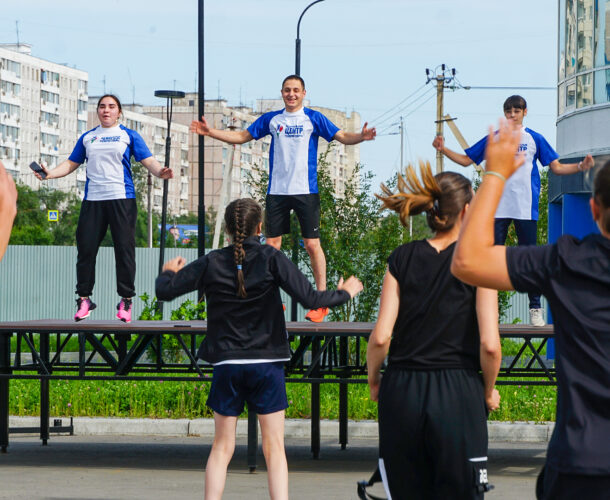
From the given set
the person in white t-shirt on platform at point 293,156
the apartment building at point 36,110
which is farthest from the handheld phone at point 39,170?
the apartment building at point 36,110

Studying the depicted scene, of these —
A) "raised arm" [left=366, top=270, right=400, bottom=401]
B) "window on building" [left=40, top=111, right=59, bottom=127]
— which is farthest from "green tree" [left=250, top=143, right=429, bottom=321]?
"window on building" [left=40, top=111, right=59, bottom=127]

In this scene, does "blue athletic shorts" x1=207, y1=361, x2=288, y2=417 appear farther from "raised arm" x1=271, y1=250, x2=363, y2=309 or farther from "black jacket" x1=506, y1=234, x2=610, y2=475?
"black jacket" x1=506, y1=234, x2=610, y2=475

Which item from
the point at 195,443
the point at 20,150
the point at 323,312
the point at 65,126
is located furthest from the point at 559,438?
the point at 65,126

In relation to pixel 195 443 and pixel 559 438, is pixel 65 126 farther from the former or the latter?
pixel 559 438

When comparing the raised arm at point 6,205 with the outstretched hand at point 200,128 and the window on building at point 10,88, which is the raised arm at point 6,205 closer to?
the outstretched hand at point 200,128

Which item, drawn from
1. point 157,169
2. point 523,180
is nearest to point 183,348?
point 157,169

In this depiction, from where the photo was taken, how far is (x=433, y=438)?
4305mm

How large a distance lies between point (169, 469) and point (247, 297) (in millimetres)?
4242

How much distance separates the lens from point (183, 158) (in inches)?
5792

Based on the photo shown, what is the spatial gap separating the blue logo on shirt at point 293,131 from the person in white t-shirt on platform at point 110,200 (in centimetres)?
126

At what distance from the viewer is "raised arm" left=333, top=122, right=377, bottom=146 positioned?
987 centimetres

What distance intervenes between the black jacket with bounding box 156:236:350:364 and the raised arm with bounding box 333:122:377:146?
3885 millimetres

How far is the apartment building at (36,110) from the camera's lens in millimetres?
116625

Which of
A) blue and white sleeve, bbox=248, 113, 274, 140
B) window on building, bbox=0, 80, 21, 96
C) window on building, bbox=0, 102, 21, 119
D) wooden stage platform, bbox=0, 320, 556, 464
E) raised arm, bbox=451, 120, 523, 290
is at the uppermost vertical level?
window on building, bbox=0, 80, 21, 96
